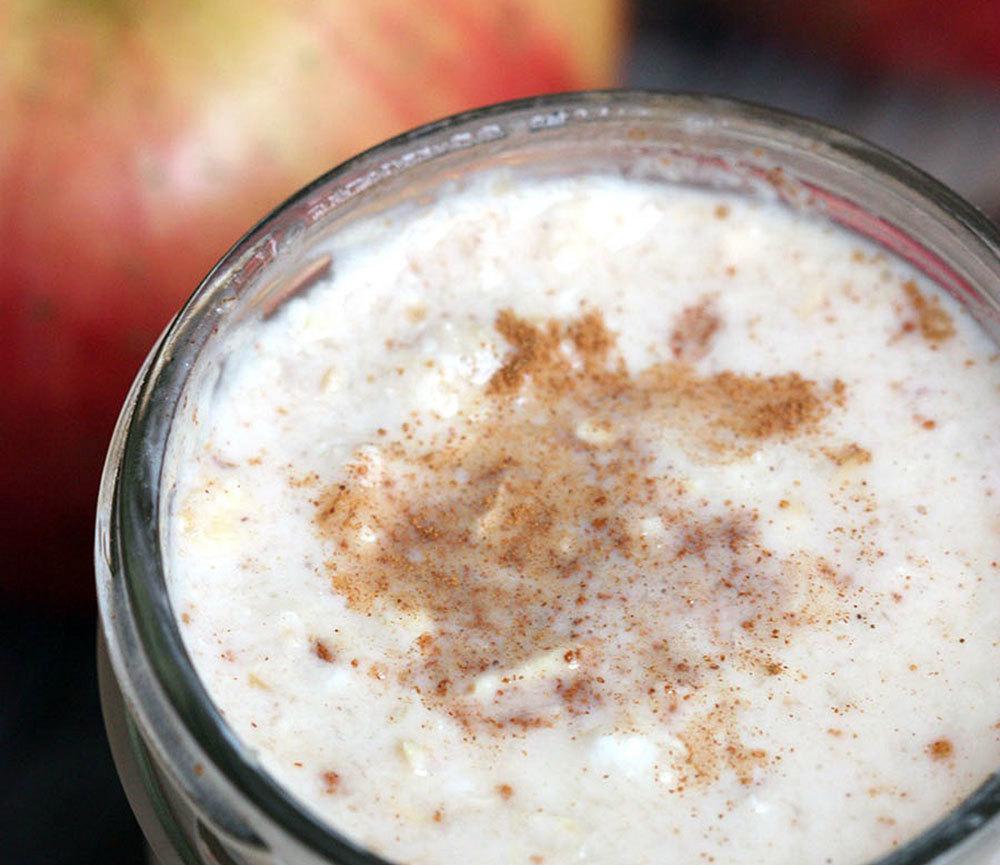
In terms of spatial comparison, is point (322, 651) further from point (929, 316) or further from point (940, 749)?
point (929, 316)

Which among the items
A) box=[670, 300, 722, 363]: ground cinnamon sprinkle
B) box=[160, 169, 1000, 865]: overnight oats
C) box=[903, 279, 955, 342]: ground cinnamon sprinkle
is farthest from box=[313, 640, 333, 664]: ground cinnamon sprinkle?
box=[903, 279, 955, 342]: ground cinnamon sprinkle

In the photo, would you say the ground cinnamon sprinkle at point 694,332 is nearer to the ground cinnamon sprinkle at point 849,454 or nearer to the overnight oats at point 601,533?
the overnight oats at point 601,533

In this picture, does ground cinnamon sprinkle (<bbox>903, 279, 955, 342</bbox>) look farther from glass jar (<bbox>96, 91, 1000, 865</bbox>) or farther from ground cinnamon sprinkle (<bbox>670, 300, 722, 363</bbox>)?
ground cinnamon sprinkle (<bbox>670, 300, 722, 363</bbox>)

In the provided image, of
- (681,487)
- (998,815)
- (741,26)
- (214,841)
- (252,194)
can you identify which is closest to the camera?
(998,815)

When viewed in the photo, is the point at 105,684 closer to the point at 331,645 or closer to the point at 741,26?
the point at 331,645

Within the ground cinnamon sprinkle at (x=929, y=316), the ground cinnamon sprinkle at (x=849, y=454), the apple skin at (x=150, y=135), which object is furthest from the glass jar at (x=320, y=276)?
the apple skin at (x=150, y=135)

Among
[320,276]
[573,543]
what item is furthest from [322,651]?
[320,276]

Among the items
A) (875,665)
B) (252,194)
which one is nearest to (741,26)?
(252,194)
